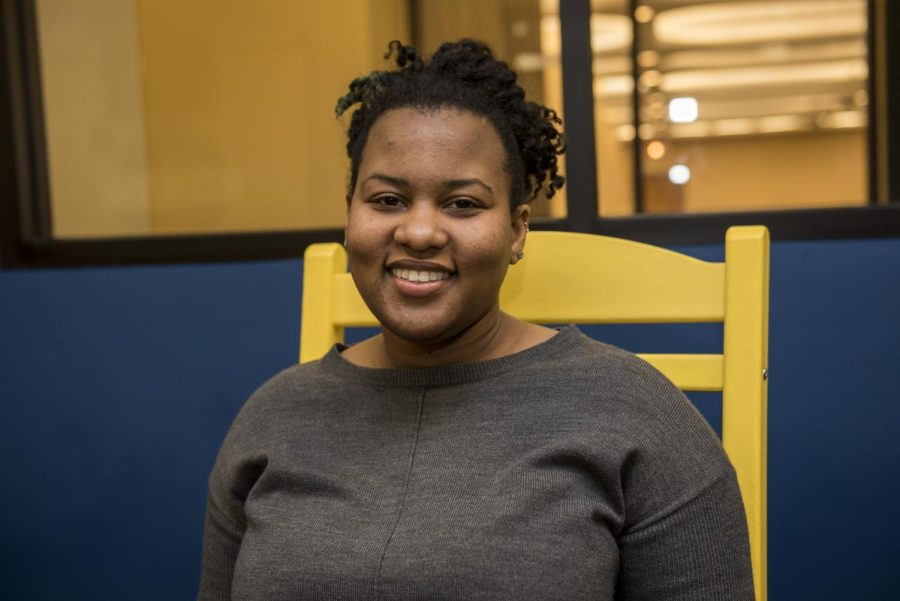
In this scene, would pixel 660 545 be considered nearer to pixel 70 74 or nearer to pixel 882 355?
pixel 882 355

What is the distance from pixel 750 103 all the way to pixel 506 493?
65.9 inches

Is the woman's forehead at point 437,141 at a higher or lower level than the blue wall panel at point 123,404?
higher

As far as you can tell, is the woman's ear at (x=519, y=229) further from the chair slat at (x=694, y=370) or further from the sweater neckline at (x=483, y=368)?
the chair slat at (x=694, y=370)

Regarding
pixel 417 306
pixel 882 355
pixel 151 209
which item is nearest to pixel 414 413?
pixel 417 306

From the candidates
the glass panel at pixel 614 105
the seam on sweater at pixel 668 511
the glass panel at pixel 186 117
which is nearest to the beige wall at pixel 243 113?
the glass panel at pixel 186 117

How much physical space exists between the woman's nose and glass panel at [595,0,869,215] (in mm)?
923

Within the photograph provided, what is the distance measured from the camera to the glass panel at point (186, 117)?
2.25m

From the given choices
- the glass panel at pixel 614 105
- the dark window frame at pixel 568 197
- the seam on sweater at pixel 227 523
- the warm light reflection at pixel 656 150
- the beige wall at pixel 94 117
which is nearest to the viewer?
the seam on sweater at pixel 227 523

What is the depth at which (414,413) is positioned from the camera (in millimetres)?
1135

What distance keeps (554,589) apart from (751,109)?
1718mm

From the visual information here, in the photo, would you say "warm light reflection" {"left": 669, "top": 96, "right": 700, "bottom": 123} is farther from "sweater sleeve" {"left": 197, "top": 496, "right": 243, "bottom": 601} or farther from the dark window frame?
"sweater sleeve" {"left": 197, "top": 496, "right": 243, "bottom": 601}

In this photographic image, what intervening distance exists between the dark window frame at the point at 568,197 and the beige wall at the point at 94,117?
0.05m

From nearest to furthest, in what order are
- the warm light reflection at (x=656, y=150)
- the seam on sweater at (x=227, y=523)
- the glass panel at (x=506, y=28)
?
the seam on sweater at (x=227, y=523)
the warm light reflection at (x=656, y=150)
the glass panel at (x=506, y=28)

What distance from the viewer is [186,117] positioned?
2.39 meters
